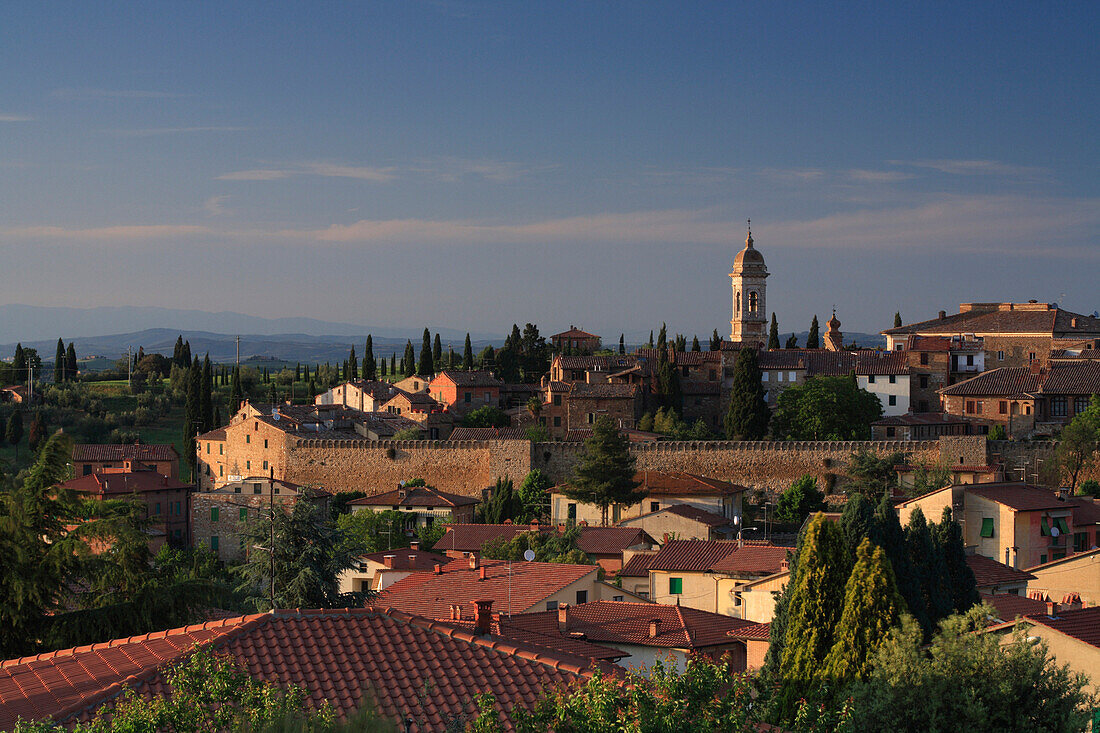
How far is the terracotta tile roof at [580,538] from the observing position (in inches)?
1486

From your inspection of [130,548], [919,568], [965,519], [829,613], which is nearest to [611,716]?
[829,613]

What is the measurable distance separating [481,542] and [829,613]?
2648cm

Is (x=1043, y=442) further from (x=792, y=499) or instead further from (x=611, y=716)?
(x=611, y=716)

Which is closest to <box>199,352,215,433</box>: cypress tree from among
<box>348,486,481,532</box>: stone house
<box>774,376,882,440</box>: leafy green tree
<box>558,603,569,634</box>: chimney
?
<box>348,486,481,532</box>: stone house

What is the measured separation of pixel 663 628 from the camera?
75.8ft

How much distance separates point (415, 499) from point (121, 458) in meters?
13.4

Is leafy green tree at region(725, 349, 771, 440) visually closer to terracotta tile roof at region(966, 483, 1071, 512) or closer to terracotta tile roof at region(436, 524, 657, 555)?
terracotta tile roof at region(436, 524, 657, 555)

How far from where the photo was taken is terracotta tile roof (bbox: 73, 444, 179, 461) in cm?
5553

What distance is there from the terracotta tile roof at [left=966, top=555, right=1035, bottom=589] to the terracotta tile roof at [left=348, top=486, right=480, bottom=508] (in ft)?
81.6

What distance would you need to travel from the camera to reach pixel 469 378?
6944 cm

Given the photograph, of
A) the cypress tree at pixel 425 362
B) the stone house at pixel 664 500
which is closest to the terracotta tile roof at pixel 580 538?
the stone house at pixel 664 500

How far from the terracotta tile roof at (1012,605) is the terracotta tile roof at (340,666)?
12.2 m

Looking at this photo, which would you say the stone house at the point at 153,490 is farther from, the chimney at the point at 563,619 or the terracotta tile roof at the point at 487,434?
the chimney at the point at 563,619

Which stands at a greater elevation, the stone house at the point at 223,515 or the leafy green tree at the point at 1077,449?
the leafy green tree at the point at 1077,449
